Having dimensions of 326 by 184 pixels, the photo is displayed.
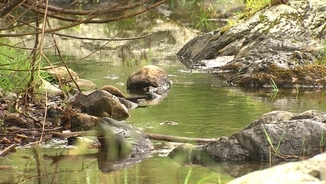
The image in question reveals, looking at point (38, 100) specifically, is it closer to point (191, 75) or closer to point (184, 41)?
point (191, 75)

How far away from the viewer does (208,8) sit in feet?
66.8

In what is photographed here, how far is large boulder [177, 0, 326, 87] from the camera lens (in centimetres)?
1008

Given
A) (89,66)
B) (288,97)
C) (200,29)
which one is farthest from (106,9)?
(200,29)

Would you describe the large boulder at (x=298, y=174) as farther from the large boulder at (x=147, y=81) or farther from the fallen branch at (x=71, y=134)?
the large boulder at (x=147, y=81)

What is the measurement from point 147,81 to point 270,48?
2.21 metres

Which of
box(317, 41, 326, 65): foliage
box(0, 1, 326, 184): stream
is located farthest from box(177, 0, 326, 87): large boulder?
box(0, 1, 326, 184): stream

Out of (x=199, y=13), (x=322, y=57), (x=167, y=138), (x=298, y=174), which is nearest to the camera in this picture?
(x=298, y=174)

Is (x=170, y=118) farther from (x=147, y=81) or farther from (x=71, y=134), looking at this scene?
(x=147, y=81)

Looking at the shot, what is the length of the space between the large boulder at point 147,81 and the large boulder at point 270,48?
961 mm

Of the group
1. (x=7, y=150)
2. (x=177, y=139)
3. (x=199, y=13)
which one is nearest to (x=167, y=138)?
(x=177, y=139)

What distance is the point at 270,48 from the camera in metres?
11.2

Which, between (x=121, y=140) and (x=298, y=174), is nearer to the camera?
(x=298, y=174)

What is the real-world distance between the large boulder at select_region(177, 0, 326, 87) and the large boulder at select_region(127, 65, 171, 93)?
961mm

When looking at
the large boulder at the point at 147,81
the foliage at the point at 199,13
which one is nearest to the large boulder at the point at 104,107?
the large boulder at the point at 147,81
